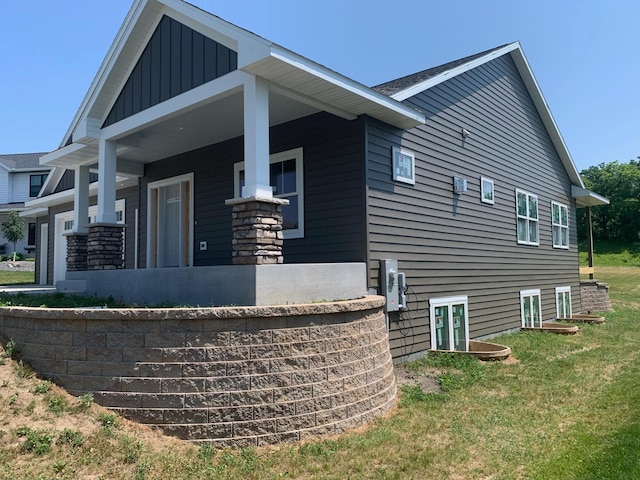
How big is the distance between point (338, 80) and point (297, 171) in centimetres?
209

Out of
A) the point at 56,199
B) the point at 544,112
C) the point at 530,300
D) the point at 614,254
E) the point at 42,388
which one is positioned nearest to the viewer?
the point at 42,388

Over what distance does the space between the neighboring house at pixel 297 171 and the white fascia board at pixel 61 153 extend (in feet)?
0.11

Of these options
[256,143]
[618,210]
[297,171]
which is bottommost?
[256,143]

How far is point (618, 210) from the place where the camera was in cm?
4406

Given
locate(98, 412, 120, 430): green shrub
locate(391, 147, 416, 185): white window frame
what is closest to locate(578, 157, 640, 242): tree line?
locate(391, 147, 416, 185): white window frame

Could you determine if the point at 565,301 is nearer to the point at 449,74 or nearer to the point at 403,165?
the point at 449,74

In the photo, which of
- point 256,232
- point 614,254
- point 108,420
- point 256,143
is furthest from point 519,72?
point 614,254

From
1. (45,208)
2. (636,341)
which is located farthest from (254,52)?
(45,208)

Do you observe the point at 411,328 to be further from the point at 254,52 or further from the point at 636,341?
the point at 636,341

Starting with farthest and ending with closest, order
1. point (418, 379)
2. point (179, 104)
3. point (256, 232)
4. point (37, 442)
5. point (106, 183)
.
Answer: point (106, 183) → point (179, 104) → point (418, 379) → point (256, 232) → point (37, 442)

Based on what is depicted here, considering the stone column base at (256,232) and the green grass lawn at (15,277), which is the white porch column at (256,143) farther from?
the green grass lawn at (15,277)

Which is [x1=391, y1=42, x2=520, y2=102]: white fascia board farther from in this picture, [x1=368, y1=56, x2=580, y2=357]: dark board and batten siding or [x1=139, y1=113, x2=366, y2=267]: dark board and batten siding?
[x1=139, y1=113, x2=366, y2=267]: dark board and batten siding

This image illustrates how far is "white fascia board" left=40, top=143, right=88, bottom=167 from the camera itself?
8.97m

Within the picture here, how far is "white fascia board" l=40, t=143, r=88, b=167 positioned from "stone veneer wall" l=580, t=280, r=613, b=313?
15596 millimetres
